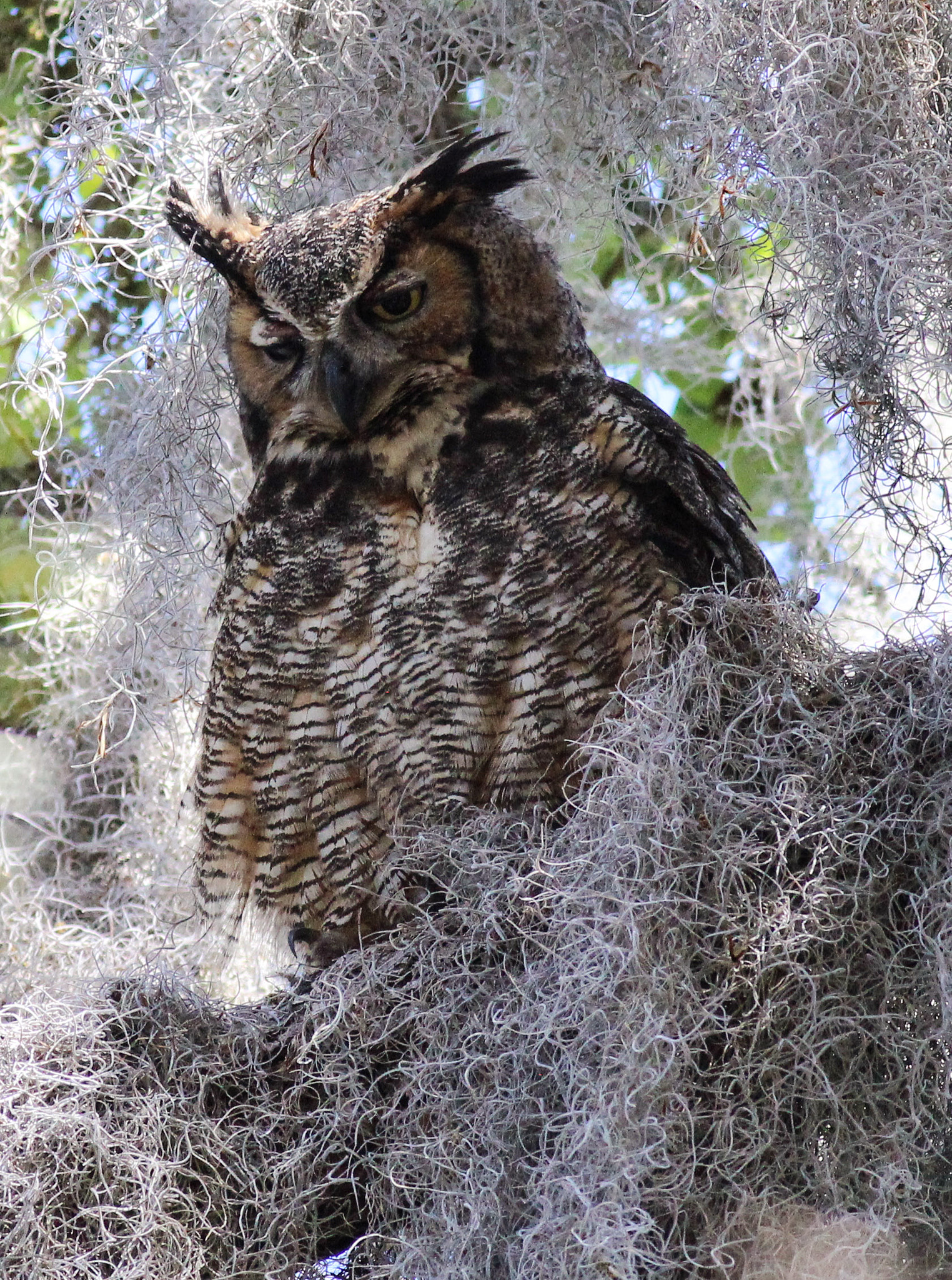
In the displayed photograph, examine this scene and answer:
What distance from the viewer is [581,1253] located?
4.70 feet

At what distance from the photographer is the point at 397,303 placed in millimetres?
2164

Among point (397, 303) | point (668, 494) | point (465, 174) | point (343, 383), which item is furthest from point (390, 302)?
point (668, 494)

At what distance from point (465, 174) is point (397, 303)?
244 millimetres

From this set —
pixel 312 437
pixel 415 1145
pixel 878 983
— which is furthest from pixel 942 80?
pixel 415 1145

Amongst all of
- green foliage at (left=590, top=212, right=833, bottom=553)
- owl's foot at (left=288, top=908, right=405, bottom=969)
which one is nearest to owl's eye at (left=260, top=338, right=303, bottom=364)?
owl's foot at (left=288, top=908, right=405, bottom=969)

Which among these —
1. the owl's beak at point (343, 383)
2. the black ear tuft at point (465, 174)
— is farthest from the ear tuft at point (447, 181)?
the owl's beak at point (343, 383)

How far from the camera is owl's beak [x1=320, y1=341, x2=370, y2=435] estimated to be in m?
2.12

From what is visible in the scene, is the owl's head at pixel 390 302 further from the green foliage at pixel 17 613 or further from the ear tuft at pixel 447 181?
the green foliage at pixel 17 613

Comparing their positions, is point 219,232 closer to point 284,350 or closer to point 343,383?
point 284,350

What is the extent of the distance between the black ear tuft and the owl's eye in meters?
0.27

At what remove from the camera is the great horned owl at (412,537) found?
203 cm

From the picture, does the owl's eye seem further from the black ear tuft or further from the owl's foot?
the owl's foot

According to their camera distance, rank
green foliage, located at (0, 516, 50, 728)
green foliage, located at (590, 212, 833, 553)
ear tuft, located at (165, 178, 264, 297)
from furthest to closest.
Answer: green foliage, located at (590, 212, 833, 553)
green foliage, located at (0, 516, 50, 728)
ear tuft, located at (165, 178, 264, 297)

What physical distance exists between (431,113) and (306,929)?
4.41 feet
